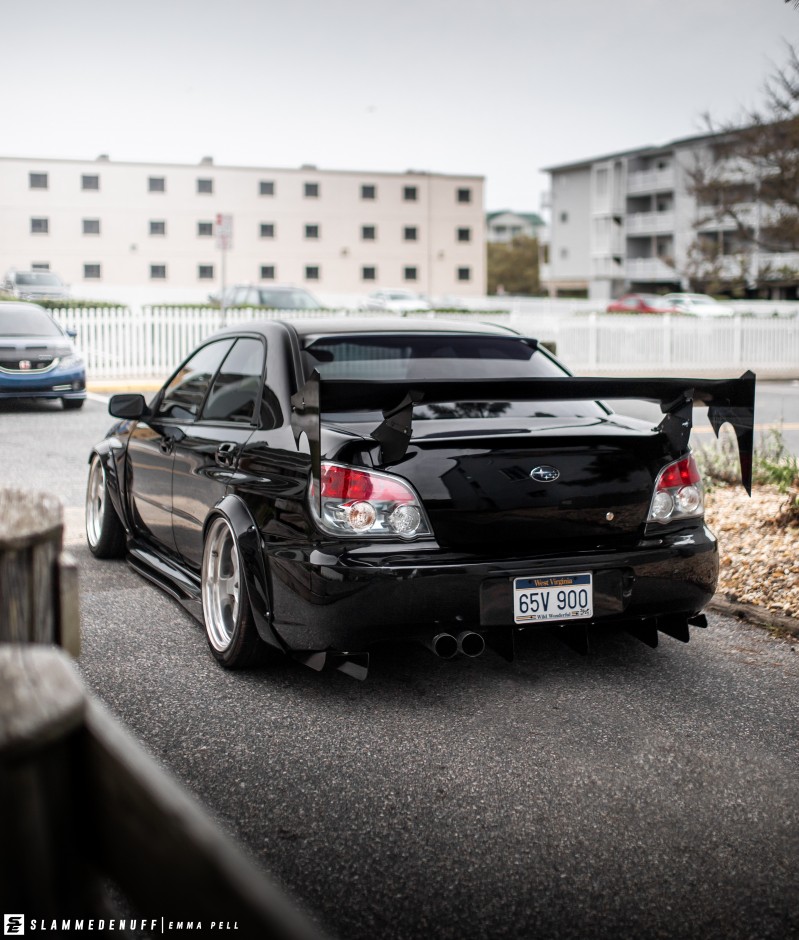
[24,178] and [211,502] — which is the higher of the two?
[24,178]

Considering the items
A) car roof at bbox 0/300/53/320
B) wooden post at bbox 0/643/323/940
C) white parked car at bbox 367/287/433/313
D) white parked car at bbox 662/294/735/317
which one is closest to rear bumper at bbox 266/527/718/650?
wooden post at bbox 0/643/323/940

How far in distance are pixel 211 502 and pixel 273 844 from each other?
213 cm

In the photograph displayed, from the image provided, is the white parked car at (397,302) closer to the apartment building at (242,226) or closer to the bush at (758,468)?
the apartment building at (242,226)

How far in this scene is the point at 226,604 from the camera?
4.91 m

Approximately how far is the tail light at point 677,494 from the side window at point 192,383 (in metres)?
2.30

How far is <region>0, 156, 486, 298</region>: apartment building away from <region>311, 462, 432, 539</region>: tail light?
64313mm

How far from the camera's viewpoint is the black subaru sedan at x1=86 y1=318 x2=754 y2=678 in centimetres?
415

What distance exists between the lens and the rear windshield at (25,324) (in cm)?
1692

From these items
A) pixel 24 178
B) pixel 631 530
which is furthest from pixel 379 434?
pixel 24 178

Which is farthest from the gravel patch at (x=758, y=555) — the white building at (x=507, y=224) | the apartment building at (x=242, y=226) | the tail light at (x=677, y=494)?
the white building at (x=507, y=224)

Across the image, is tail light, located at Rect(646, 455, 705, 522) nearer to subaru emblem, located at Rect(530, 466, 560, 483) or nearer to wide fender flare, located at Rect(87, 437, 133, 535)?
subaru emblem, located at Rect(530, 466, 560, 483)

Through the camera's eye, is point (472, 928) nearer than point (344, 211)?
Yes

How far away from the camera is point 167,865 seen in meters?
1.35

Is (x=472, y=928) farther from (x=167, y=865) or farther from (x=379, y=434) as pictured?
(x=379, y=434)
